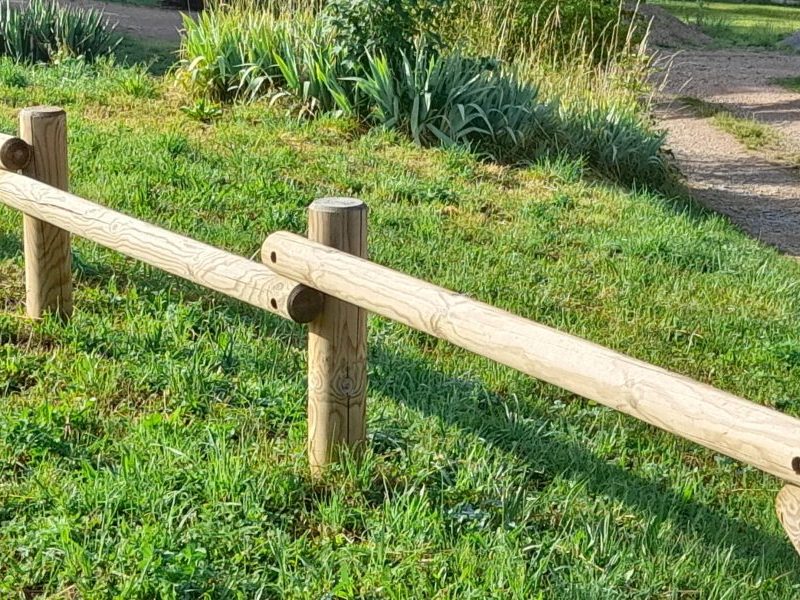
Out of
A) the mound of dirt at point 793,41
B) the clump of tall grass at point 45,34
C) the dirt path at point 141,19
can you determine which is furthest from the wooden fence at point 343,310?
the mound of dirt at point 793,41

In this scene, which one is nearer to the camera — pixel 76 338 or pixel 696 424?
pixel 696 424

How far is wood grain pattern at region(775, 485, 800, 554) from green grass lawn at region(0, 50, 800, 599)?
797 mm

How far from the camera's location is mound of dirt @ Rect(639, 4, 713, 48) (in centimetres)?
2473

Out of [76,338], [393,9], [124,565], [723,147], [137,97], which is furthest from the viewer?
[723,147]

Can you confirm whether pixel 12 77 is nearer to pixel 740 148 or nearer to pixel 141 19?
pixel 740 148

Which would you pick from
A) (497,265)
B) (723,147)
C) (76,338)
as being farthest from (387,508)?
(723,147)

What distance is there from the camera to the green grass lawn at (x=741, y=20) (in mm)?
26328

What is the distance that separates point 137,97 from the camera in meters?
9.38

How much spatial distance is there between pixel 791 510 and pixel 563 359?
2.09 feet

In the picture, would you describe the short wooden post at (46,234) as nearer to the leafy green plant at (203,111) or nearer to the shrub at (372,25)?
the leafy green plant at (203,111)

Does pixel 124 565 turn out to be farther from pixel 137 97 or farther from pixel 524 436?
pixel 137 97

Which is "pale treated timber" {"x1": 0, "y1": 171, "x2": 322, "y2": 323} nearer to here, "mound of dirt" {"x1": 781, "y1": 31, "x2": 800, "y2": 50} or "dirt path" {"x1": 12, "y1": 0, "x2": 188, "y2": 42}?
"dirt path" {"x1": 12, "y1": 0, "x2": 188, "y2": 42}

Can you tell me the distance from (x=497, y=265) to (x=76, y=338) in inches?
99.9

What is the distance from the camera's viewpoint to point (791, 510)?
7.64 feet
